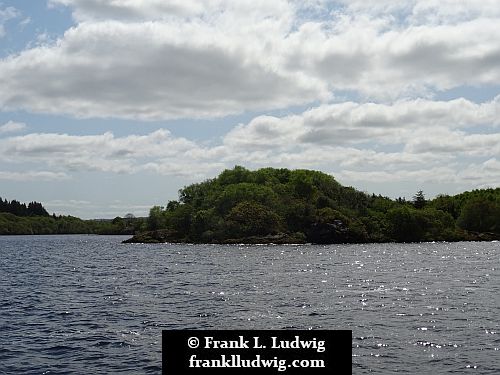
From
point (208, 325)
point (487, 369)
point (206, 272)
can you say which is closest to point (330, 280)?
point (206, 272)

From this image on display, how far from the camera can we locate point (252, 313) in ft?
160

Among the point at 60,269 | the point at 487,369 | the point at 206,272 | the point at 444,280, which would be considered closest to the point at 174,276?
the point at 206,272

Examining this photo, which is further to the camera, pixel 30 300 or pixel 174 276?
pixel 174 276

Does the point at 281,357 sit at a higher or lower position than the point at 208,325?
higher

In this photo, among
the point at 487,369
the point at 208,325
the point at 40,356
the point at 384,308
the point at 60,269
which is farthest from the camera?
the point at 60,269

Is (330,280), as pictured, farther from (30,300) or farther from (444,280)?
(30,300)

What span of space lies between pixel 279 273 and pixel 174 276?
51.5 ft

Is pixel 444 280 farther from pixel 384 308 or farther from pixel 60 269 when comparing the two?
pixel 60 269

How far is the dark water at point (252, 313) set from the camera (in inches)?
1310

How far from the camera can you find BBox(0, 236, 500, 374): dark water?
109 feet

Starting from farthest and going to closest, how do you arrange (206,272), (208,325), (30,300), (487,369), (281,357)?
(206,272)
(30,300)
(208,325)
(487,369)
(281,357)

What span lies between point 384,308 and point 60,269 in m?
69.6

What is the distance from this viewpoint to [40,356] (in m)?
34.4

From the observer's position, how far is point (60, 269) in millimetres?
103250
